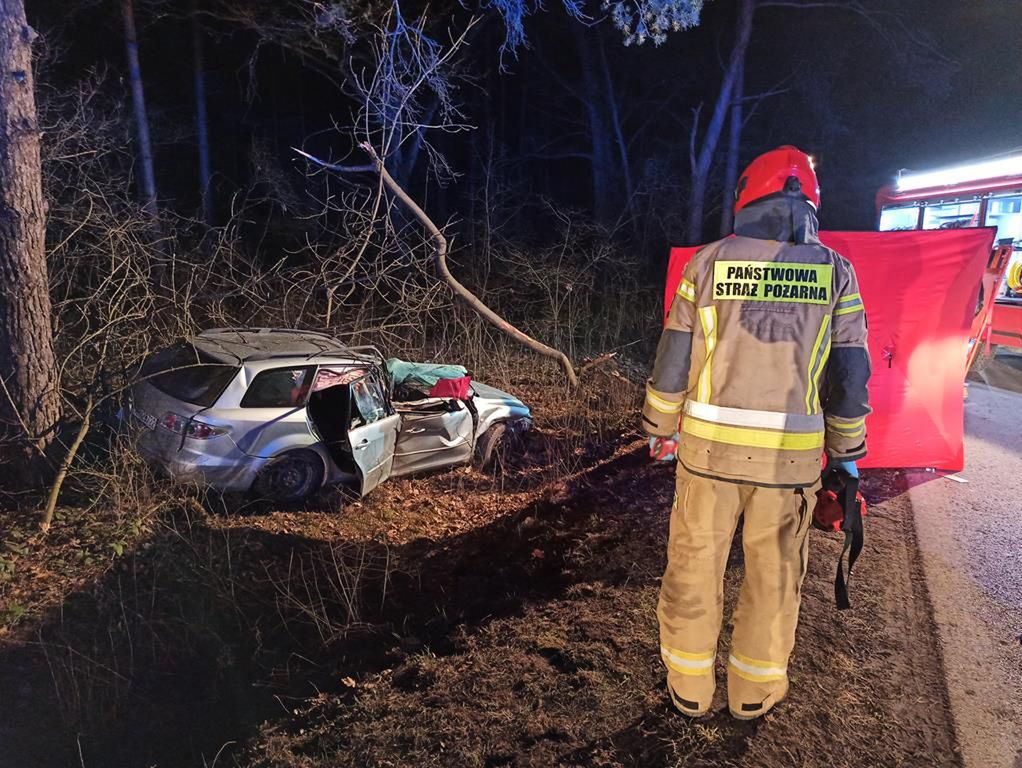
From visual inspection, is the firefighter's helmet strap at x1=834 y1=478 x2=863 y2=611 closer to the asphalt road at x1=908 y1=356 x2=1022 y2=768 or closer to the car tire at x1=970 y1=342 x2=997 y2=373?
the asphalt road at x1=908 y1=356 x2=1022 y2=768

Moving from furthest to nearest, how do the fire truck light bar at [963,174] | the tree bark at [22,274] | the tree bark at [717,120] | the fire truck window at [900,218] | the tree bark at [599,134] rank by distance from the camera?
the tree bark at [599,134] < the tree bark at [717,120] < the fire truck window at [900,218] < the fire truck light bar at [963,174] < the tree bark at [22,274]

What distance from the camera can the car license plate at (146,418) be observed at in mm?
5002

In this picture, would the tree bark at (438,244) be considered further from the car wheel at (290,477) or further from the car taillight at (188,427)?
the car taillight at (188,427)

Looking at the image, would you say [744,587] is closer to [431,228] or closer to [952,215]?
[431,228]

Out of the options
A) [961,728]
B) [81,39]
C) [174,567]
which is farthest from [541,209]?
[961,728]

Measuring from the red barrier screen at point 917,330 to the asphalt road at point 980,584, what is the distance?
40cm

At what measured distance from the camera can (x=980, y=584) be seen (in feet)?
12.4

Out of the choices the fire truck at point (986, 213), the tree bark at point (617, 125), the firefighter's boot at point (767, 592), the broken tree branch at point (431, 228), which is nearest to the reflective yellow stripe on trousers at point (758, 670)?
the firefighter's boot at point (767, 592)

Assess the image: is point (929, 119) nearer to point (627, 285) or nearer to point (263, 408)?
point (627, 285)

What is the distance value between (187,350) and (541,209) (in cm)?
1595

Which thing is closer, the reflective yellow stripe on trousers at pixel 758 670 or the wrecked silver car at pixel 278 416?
the reflective yellow stripe on trousers at pixel 758 670

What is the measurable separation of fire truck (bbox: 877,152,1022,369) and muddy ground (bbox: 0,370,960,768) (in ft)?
13.9

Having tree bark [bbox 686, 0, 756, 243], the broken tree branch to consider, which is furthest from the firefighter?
tree bark [bbox 686, 0, 756, 243]

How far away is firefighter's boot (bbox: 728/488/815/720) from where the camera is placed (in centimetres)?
246
